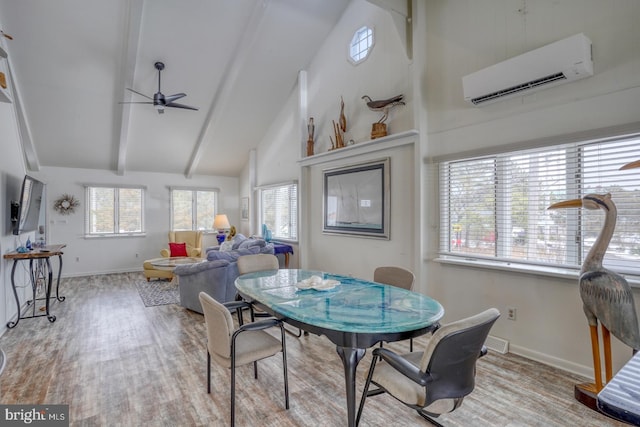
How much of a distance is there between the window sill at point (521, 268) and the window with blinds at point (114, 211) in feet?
22.9

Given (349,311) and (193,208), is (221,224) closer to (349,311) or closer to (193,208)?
(193,208)

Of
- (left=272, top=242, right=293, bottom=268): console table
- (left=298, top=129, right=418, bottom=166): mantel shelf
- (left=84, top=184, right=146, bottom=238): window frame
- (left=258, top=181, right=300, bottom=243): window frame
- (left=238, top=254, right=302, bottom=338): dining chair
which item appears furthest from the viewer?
(left=84, top=184, right=146, bottom=238): window frame

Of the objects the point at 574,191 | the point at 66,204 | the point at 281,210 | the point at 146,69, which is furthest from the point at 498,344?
the point at 66,204

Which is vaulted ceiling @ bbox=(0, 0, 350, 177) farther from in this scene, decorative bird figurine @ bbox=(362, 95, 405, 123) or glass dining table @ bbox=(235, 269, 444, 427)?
glass dining table @ bbox=(235, 269, 444, 427)

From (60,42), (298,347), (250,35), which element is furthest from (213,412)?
(60,42)

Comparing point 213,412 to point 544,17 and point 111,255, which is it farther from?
point 111,255

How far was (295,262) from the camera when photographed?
20.6 feet

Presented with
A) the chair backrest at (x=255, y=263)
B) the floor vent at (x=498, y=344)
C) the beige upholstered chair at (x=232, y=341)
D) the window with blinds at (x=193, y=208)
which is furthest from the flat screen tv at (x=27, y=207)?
the floor vent at (x=498, y=344)

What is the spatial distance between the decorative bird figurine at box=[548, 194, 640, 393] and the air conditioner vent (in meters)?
1.10

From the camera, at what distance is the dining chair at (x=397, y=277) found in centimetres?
281

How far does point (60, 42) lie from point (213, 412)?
523cm

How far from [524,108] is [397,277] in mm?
1960

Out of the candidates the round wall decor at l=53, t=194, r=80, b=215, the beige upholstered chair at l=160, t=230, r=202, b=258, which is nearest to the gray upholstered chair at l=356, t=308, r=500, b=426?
the beige upholstered chair at l=160, t=230, r=202, b=258

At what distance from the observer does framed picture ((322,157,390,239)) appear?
435cm
